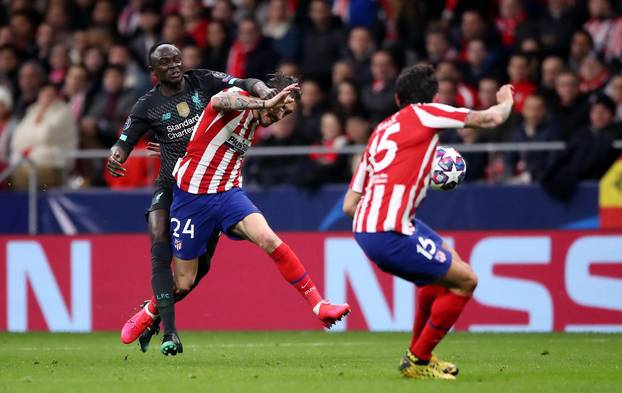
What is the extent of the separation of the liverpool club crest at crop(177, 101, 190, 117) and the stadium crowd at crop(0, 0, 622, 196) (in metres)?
4.75

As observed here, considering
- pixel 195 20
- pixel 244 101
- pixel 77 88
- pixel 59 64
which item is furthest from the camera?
pixel 59 64

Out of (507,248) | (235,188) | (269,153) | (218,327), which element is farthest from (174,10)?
(235,188)

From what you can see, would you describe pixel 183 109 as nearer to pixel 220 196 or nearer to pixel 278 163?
pixel 220 196

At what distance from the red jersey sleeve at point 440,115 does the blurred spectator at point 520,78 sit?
6.58m

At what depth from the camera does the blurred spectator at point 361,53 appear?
53.0ft

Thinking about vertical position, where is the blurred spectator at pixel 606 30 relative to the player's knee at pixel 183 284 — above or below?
above

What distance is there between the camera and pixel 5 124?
17.2m

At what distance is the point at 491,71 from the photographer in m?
15.5

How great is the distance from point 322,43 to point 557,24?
9.38ft

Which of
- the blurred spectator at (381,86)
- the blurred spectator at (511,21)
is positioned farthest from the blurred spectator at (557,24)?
the blurred spectator at (381,86)

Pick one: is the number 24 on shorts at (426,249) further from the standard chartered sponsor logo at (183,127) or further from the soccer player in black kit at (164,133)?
the standard chartered sponsor logo at (183,127)

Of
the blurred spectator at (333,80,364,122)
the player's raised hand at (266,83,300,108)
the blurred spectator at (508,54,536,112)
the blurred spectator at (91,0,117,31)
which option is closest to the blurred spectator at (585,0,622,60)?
the blurred spectator at (508,54,536,112)

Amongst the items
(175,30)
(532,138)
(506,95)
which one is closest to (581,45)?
(532,138)

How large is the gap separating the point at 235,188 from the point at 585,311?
15.4ft
